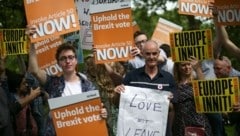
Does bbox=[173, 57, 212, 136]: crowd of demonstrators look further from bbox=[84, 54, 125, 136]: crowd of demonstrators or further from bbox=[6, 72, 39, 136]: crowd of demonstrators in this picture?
bbox=[6, 72, 39, 136]: crowd of demonstrators

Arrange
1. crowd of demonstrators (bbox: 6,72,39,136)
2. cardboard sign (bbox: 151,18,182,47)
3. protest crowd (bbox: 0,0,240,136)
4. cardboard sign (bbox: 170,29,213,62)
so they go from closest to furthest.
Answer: protest crowd (bbox: 0,0,240,136) < cardboard sign (bbox: 170,29,213,62) < crowd of demonstrators (bbox: 6,72,39,136) < cardboard sign (bbox: 151,18,182,47)

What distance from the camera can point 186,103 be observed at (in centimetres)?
814

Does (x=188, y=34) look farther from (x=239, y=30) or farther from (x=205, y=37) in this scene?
(x=239, y=30)

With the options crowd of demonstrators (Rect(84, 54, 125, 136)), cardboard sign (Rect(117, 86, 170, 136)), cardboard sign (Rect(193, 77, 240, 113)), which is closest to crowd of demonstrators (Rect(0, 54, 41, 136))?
crowd of demonstrators (Rect(84, 54, 125, 136))

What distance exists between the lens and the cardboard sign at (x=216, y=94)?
781 cm

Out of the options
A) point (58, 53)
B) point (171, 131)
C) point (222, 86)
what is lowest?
point (171, 131)

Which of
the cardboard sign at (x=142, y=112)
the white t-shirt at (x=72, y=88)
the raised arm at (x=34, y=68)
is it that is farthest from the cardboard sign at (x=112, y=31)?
the white t-shirt at (x=72, y=88)

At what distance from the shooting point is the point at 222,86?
7.86 meters

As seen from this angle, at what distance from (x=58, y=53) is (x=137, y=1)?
1942cm

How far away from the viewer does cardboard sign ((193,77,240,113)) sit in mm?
7809

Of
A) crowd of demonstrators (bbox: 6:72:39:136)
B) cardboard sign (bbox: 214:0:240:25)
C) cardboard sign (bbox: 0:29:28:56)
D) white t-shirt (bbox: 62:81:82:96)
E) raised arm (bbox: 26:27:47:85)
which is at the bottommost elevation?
crowd of demonstrators (bbox: 6:72:39:136)

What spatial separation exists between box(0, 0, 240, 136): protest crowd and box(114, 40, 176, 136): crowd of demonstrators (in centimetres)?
1

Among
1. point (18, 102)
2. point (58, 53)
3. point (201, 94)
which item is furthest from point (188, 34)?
point (18, 102)

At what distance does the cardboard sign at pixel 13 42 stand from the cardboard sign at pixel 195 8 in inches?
89.5
